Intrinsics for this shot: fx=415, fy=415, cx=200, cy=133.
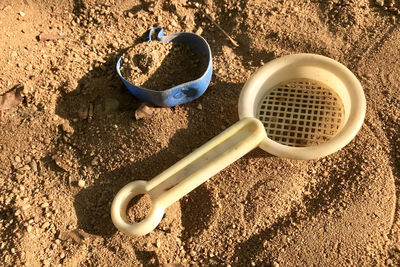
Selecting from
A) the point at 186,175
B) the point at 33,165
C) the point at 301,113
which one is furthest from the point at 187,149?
the point at 33,165

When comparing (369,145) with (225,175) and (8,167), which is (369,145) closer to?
(225,175)

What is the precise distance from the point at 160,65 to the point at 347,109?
77 cm

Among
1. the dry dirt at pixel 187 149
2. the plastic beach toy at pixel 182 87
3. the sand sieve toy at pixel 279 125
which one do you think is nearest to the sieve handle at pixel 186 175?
the sand sieve toy at pixel 279 125

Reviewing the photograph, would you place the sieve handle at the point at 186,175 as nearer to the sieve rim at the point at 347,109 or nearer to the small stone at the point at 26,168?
the sieve rim at the point at 347,109

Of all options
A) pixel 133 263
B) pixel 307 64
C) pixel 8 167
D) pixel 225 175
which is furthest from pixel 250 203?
pixel 8 167

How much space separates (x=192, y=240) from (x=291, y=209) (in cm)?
39

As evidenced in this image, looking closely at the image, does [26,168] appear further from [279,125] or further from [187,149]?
[279,125]

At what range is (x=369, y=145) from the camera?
162cm

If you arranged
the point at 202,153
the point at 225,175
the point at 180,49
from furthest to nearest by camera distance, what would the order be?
the point at 180,49, the point at 225,175, the point at 202,153

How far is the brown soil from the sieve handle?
1.21ft

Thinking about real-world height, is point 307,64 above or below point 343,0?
below

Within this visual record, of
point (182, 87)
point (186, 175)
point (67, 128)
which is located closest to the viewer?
point (186, 175)

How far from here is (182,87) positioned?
160 cm

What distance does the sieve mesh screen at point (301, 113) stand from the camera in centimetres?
165
